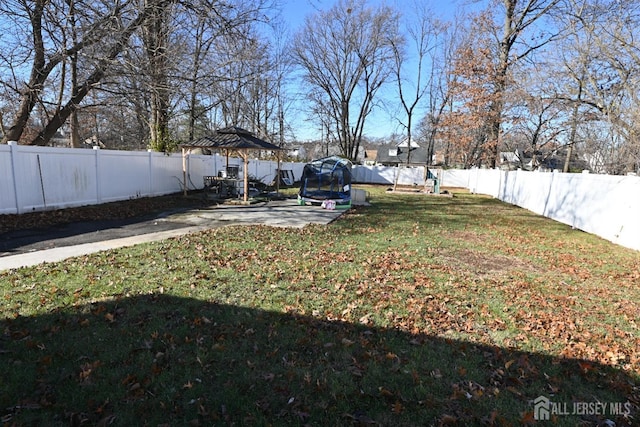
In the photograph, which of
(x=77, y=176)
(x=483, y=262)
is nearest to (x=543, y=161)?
(x=483, y=262)

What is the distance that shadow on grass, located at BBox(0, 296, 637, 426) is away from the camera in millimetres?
2529

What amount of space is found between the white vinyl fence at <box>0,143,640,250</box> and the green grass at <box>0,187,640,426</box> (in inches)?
144

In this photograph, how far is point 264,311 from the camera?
13.7 feet

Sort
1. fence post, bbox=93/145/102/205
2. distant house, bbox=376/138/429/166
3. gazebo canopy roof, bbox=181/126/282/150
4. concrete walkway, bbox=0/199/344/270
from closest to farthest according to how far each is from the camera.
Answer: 1. concrete walkway, bbox=0/199/344/270
2. fence post, bbox=93/145/102/205
3. gazebo canopy roof, bbox=181/126/282/150
4. distant house, bbox=376/138/429/166

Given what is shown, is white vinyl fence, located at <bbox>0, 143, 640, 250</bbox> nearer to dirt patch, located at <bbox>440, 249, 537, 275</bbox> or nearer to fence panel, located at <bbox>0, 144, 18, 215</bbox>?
fence panel, located at <bbox>0, 144, 18, 215</bbox>

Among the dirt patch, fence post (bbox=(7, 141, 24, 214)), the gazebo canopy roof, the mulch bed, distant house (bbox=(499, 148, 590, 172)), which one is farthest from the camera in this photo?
distant house (bbox=(499, 148, 590, 172))

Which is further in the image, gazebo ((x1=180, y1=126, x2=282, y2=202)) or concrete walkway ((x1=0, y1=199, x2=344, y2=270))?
gazebo ((x1=180, y1=126, x2=282, y2=202))

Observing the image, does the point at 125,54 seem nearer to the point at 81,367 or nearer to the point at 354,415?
the point at 81,367

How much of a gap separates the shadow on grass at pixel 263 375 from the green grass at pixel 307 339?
0.01 meters

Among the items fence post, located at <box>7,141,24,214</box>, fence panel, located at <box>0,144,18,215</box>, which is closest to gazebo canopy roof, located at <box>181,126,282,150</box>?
fence post, located at <box>7,141,24,214</box>

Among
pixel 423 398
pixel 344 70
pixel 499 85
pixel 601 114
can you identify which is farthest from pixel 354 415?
pixel 344 70

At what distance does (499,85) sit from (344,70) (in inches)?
666

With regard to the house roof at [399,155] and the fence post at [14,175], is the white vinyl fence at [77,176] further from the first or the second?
the house roof at [399,155]

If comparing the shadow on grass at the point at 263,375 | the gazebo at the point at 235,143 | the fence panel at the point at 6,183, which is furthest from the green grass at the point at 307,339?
the gazebo at the point at 235,143
